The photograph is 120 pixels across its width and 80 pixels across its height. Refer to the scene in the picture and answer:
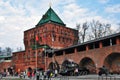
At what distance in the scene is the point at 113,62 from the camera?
42.3m

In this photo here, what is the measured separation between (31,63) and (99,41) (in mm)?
27685

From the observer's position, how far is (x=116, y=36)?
40.4 meters

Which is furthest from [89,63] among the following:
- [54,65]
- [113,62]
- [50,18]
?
[50,18]

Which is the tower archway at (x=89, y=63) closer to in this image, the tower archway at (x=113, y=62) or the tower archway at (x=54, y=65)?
the tower archway at (x=113, y=62)

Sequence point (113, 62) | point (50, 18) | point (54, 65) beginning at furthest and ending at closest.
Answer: point (50, 18) < point (54, 65) < point (113, 62)

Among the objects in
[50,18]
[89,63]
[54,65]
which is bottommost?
[54,65]

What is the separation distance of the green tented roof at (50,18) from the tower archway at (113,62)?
30541 mm

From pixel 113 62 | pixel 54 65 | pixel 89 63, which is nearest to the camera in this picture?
pixel 113 62

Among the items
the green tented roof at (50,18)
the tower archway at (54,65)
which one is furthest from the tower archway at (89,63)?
the green tented roof at (50,18)

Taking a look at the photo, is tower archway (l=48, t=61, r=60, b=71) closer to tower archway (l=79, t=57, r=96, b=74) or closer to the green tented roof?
tower archway (l=79, t=57, r=96, b=74)

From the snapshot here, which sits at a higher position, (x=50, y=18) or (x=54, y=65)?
(x=50, y=18)

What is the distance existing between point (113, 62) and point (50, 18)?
32589 millimetres

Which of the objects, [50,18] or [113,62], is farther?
[50,18]

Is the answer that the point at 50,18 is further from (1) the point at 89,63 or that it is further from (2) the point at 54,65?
(1) the point at 89,63
